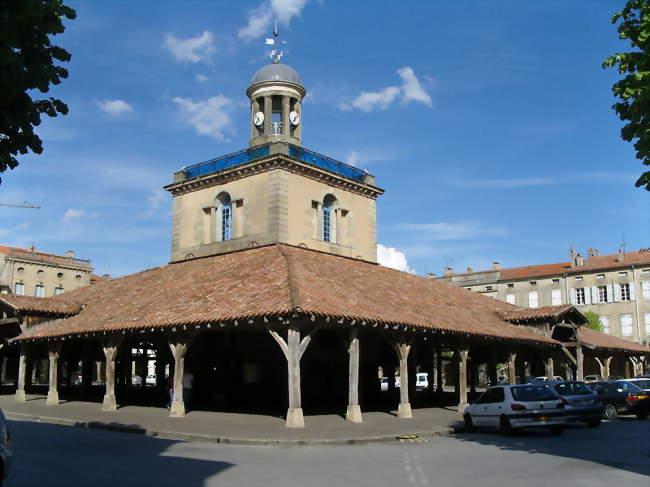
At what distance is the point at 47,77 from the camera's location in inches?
310

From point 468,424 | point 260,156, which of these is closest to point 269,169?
point 260,156

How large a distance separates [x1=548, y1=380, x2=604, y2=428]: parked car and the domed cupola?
16.0m

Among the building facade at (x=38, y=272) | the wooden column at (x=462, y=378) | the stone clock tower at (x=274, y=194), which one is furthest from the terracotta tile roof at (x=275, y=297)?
the building facade at (x=38, y=272)

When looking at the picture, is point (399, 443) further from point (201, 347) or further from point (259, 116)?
point (259, 116)

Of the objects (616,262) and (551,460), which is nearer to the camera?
(551,460)

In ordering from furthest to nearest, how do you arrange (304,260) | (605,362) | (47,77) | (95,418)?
1. (605,362)
2. (304,260)
3. (95,418)
4. (47,77)

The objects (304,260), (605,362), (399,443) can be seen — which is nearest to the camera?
(399,443)

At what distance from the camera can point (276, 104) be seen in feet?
99.3

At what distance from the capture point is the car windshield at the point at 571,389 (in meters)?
18.1

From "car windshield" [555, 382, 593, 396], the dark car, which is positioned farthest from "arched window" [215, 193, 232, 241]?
the dark car

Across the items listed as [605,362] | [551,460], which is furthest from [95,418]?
[605,362]

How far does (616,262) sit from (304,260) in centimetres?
4712

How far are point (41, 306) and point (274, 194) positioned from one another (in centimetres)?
1024

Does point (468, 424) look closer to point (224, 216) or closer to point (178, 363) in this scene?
point (178, 363)
